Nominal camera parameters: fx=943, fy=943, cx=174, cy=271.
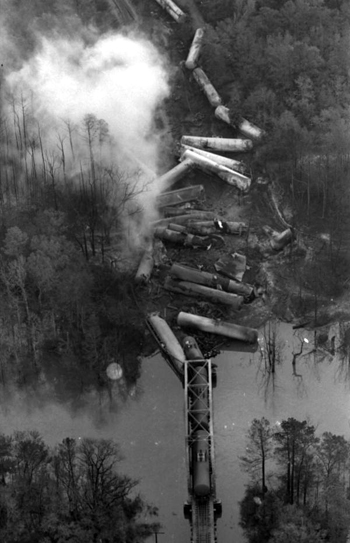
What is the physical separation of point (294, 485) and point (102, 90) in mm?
43524

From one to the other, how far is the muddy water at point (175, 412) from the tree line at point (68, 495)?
1.95m

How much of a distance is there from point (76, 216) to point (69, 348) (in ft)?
45.2

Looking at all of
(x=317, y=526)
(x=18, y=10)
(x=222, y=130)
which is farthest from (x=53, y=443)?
(x=18, y=10)

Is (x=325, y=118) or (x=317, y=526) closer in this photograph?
(x=317, y=526)

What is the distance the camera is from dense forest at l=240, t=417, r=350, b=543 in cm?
5616

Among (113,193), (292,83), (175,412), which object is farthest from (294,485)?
(292,83)

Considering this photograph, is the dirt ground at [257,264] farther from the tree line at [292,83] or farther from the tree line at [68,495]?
the tree line at [68,495]

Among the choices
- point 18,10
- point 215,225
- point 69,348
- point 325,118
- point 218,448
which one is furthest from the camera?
point 18,10

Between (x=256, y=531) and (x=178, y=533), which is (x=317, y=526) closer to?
(x=256, y=531)

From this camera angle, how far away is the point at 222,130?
89.0 meters

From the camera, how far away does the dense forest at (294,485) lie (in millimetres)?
56156

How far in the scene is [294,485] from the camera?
60156mm

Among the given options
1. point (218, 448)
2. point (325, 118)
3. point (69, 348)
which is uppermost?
point (325, 118)

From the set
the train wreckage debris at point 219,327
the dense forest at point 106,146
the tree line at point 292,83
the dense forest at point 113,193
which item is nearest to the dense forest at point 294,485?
the dense forest at point 113,193
